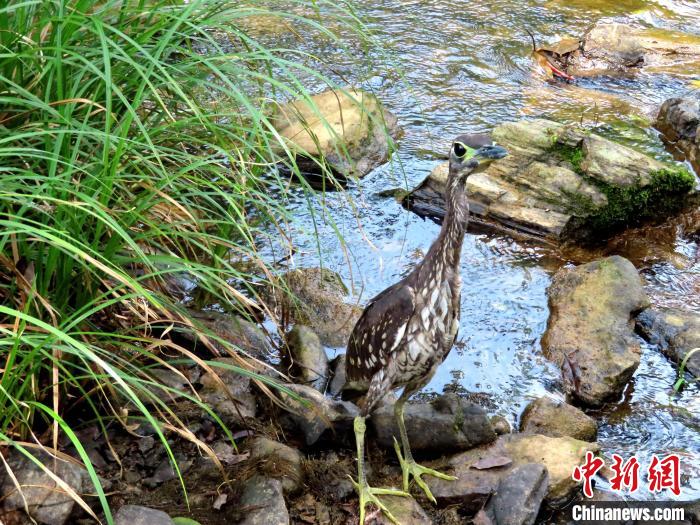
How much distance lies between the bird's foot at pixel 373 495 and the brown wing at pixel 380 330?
63 cm

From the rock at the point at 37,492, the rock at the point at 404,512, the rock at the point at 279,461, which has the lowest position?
the rock at the point at 404,512

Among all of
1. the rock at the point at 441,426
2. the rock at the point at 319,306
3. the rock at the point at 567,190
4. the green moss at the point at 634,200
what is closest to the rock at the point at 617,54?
the rock at the point at 567,190

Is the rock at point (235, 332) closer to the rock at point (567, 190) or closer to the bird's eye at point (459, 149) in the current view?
the bird's eye at point (459, 149)

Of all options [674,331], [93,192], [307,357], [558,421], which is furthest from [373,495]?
[674,331]

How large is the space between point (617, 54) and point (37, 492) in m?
8.68

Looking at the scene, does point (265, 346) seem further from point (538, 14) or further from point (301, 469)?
point (538, 14)

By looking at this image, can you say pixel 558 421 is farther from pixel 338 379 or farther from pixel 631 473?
pixel 338 379

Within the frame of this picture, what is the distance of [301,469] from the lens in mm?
4145

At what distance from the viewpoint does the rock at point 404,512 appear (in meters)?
4.12

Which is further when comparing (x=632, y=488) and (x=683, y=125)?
(x=683, y=125)

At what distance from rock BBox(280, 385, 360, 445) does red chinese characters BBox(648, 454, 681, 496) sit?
1.67 meters

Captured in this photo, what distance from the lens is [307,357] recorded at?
4.98 m

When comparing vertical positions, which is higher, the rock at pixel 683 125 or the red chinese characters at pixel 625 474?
the rock at pixel 683 125

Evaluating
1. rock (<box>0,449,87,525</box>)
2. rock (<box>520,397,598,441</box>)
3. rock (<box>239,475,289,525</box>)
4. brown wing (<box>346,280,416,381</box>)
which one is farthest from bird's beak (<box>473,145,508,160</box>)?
rock (<box>0,449,87,525</box>)
